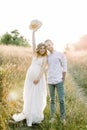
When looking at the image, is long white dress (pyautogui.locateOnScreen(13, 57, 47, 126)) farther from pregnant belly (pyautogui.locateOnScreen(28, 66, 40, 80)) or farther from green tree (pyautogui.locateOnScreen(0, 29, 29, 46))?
green tree (pyautogui.locateOnScreen(0, 29, 29, 46))

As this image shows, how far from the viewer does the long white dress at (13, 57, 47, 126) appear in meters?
9.14

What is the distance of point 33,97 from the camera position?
30.5ft

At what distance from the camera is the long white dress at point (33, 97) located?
9.14m

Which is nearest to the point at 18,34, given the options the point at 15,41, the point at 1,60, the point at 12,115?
the point at 15,41

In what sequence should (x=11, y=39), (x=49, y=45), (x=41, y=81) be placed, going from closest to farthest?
(x=49, y=45), (x=41, y=81), (x=11, y=39)

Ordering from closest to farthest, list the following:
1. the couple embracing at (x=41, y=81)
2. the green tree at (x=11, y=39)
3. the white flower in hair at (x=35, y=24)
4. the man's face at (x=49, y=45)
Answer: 1. the man's face at (x=49, y=45)
2. the couple embracing at (x=41, y=81)
3. the white flower in hair at (x=35, y=24)
4. the green tree at (x=11, y=39)

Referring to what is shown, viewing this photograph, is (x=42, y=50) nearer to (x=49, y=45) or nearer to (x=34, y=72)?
(x=49, y=45)

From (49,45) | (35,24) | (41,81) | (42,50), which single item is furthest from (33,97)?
(35,24)

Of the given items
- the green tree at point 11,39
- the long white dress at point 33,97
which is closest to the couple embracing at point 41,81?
the long white dress at point 33,97

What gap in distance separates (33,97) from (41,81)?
1.26ft

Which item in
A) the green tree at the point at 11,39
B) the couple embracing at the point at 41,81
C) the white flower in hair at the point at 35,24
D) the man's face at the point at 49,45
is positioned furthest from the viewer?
the green tree at the point at 11,39

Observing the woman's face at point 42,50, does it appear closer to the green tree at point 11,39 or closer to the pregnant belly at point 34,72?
the pregnant belly at point 34,72

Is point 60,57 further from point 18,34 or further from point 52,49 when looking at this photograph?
point 18,34

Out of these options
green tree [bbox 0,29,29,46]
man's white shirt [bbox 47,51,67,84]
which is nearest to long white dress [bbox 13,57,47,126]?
man's white shirt [bbox 47,51,67,84]
